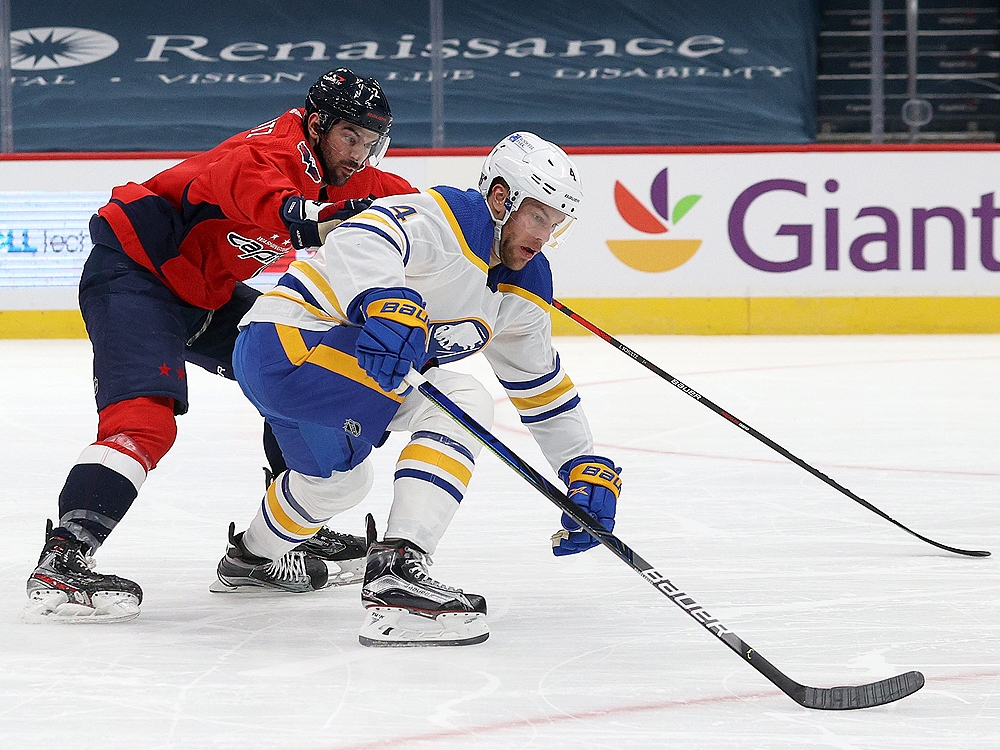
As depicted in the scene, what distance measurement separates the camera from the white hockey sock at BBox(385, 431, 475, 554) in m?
2.24

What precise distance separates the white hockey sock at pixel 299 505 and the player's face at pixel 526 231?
0.47 meters

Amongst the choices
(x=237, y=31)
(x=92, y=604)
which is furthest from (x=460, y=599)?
(x=237, y=31)

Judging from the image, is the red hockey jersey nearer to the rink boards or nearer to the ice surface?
the ice surface

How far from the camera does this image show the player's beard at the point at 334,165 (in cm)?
276

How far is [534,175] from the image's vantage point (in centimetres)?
226

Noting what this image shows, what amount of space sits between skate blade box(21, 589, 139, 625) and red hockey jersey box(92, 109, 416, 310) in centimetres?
65

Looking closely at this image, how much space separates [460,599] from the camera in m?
2.24

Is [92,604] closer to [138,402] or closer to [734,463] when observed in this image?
[138,402]

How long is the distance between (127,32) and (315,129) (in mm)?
7725

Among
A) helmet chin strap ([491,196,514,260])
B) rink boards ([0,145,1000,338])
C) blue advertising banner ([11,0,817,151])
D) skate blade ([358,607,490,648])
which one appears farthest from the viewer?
blue advertising banner ([11,0,817,151])

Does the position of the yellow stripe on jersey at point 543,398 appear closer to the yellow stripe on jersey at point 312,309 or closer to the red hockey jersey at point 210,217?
the yellow stripe on jersey at point 312,309

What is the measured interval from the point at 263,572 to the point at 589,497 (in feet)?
2.27

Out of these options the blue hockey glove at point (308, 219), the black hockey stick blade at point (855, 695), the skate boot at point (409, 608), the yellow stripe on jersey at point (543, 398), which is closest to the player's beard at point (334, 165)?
the blue hockey glove at point (308, 219)

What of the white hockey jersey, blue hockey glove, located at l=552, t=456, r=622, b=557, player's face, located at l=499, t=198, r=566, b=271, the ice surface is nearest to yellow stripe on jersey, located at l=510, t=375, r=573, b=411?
the white hockey jersey
